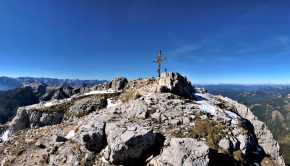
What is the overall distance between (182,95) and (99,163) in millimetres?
26601

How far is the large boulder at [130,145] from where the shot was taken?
29.2 m

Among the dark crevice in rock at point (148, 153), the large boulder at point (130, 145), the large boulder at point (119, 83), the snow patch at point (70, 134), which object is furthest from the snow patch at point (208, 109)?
the large boulder at point (119, 83)

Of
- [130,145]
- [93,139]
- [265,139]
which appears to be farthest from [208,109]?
[93,139]

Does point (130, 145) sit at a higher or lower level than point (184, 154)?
higher

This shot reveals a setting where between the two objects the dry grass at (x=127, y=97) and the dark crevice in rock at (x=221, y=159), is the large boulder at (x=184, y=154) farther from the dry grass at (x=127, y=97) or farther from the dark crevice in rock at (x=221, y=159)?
the dry grass at (x=127, y=97)

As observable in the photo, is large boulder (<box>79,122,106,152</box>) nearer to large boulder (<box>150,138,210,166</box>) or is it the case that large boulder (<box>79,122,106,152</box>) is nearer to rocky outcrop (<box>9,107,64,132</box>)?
large boulder (<box>150,138,210,166</box>)

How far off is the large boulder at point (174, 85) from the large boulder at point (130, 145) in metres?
19.8

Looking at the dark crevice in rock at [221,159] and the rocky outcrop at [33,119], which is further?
Result: the rocky outcrop at [33,119]

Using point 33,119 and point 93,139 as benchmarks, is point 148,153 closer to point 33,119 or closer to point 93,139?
point 93,139

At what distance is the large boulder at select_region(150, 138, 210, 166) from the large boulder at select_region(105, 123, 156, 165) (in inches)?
75.5

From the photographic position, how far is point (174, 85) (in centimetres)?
5141

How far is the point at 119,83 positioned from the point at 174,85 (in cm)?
2561

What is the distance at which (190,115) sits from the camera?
3897cm

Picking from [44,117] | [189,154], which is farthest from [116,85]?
[189,154]
